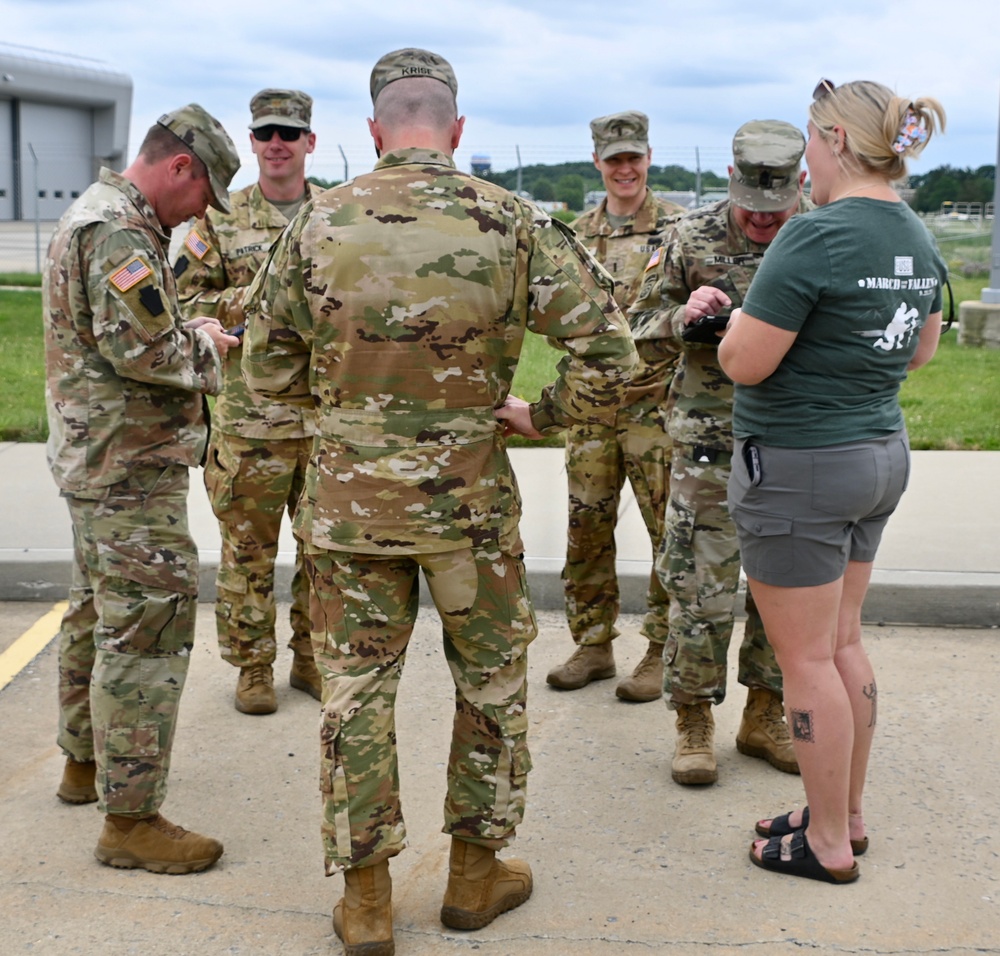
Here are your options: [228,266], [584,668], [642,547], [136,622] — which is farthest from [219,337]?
[642,547]

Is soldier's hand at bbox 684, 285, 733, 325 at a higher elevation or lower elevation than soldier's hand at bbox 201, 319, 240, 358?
higher

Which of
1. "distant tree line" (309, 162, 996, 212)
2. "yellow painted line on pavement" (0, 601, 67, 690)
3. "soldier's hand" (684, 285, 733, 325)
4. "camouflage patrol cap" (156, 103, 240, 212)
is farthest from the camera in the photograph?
"distant tree line" (309, 162, 996, 212)

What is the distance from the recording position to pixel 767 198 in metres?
3.79

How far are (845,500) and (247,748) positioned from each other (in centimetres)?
225

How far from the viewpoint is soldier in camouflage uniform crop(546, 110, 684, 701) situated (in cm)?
470

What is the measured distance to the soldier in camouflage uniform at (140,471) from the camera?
11.1 feet

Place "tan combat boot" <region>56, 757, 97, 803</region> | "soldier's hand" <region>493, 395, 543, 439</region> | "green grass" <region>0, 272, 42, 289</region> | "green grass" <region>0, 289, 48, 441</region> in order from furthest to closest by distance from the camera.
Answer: "green grass" <region>0, 272, 42, 289</region> → "green grass" <region>0, 289, 48, 441</region> → "tan combat boot" <region>56, 757, 97, 803</region> → "soldier's hand" <region>493, 395, 543, 439</region>

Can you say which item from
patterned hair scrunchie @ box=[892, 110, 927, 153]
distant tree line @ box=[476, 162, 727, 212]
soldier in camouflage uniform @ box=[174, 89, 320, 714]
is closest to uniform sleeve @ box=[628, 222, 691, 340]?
patterned hair scrunchie @ box=[892, 110, 927, 153]

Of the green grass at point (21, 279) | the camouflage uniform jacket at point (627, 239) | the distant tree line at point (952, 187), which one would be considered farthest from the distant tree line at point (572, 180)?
the distant tree line at point (952, 187)

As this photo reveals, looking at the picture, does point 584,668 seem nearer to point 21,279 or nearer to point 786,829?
point 786,829

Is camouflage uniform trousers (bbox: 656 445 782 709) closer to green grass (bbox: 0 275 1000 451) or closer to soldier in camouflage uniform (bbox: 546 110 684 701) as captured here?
soldier in camouflage uniform (bbox: 546 110 684 701)

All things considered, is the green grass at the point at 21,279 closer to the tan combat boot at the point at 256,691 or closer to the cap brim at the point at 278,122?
the cap brim at the point at 278,122

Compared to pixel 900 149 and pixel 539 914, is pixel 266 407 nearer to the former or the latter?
pixel 539 914

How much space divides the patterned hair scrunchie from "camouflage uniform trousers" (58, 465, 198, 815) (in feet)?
6.88
